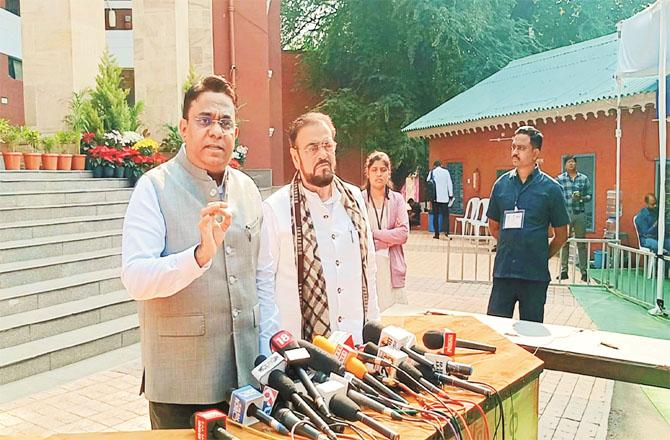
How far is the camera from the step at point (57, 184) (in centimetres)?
735

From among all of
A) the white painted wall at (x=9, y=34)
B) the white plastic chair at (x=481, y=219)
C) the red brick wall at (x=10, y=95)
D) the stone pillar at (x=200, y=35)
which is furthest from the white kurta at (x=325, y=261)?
the white painted wall at (x=9, y=34)

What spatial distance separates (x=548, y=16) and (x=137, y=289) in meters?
25.4

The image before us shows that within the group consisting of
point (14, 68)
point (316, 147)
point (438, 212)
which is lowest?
point (438, 212)

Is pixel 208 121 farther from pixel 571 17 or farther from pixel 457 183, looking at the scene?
pixel 571 17

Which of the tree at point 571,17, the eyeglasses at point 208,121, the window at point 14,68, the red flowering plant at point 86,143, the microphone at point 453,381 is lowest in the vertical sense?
the microphone at point 453,381

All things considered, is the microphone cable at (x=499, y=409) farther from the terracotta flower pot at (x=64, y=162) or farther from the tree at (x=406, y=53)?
the tree at (x=406, y=53)

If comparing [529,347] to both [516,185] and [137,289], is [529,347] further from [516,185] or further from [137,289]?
[137,289]

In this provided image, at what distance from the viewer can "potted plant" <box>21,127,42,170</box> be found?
28.4 ft

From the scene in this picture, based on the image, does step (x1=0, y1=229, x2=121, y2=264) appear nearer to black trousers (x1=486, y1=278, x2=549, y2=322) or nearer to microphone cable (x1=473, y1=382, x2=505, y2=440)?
black trousers (x1=486, y1=278, x2=549, y2=322)

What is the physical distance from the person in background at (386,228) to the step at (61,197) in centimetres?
452

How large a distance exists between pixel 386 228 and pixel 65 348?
2.96 meters

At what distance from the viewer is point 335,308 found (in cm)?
265

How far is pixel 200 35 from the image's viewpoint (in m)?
13.2

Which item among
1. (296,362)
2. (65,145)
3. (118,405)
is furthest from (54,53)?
(296,362)
